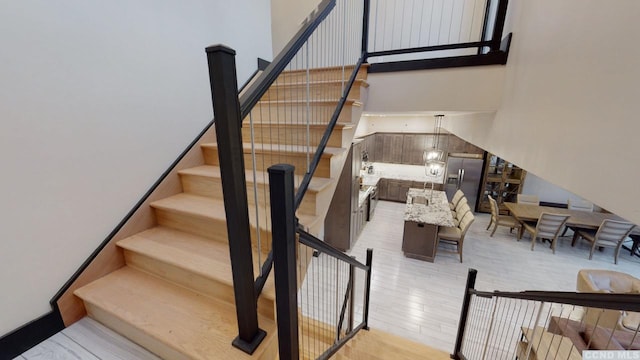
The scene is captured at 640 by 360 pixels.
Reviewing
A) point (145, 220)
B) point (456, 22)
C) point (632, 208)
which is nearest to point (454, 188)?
point (456, 22)

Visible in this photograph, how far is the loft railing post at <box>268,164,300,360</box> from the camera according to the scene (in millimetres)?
819

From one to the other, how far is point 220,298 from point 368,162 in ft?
23.0

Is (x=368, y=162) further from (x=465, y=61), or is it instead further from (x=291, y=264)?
(x=291, y=264)

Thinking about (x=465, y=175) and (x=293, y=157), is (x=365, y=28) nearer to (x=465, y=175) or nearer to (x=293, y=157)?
(x=293, y=157)

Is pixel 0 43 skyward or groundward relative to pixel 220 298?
skyward

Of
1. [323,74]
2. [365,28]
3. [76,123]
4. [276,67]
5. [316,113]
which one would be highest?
[365,28]

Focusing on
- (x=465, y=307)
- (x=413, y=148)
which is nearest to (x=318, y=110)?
(x=465, y=307)

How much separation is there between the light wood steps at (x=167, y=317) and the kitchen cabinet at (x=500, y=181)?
7.67 meters

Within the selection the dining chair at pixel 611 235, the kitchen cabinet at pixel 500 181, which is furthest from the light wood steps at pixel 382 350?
the kitchen cabinet at pixel 500 181

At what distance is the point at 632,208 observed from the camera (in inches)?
29.2

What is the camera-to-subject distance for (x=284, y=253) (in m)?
0.87

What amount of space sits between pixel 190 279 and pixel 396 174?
7245mm

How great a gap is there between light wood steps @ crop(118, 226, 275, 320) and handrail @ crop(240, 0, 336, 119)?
2.81 feet

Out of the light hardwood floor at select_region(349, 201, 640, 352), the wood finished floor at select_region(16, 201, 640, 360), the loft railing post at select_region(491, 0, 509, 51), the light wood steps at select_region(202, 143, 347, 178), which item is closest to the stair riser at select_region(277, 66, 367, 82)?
the light wood steps at select_region(202, 143, 347, 178)
